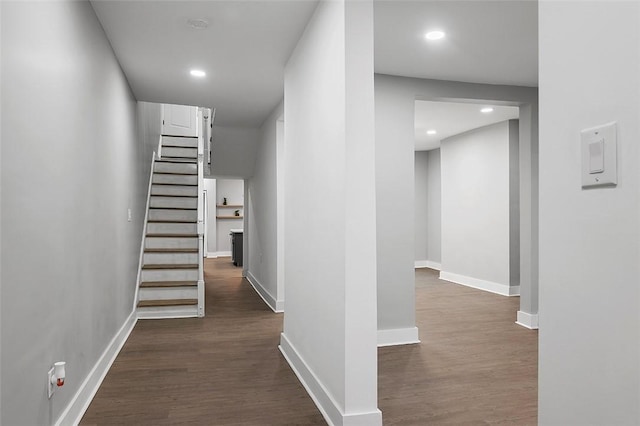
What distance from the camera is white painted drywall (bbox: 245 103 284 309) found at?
18.0ft

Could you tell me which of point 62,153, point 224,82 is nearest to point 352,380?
point 62,153

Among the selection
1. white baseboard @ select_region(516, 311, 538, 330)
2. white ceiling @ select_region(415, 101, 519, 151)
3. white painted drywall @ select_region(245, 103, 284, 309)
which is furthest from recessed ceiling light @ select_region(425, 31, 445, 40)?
white baseboard @ select_region(516, 311, 538, 330)

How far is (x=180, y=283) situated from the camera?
5.46 m

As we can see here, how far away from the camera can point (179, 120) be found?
8.91 m

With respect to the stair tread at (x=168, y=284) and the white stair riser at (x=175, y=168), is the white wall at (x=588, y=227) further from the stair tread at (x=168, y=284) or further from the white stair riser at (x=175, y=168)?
the white stair riser at (x=175, y=168)

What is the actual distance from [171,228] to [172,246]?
31cm

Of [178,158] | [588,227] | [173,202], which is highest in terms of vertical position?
[178,158]

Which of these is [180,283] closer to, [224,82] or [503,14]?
[224,82]

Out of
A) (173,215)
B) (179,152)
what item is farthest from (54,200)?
(179,152)

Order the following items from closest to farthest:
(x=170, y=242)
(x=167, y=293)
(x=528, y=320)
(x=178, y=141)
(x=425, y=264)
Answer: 1. (x=528, y=320)
2. (x=167, y=293)
3. (x=170, y=242)
4. (x=178, y=141)
5. (x=425, y=264)

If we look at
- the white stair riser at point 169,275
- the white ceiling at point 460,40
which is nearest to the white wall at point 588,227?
the white ceiling at point 460,40

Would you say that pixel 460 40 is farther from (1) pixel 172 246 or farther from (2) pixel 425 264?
(2) pixel 425 264

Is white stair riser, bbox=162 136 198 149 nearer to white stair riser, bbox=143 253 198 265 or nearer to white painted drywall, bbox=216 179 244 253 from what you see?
white stair riser, bbox=143 253 198 265

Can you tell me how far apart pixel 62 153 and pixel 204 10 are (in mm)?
1318
